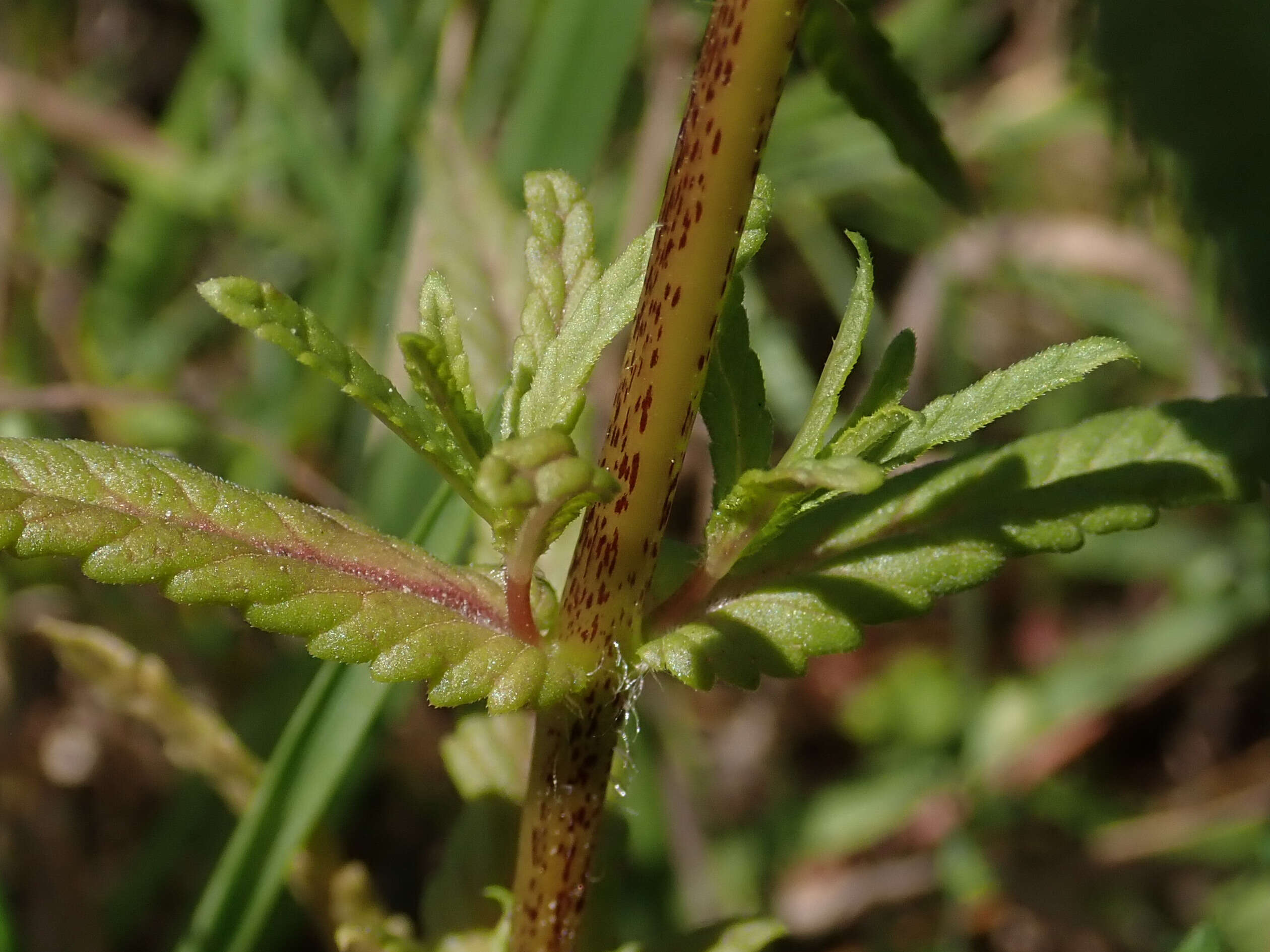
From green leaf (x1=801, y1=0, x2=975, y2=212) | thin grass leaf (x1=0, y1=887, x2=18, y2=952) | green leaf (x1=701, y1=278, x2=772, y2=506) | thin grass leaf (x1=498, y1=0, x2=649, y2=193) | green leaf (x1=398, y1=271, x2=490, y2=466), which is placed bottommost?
thin grass leaf (x1=0, y1=887, x2=18, y2=952)

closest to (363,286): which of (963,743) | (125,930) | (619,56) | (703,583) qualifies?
(619,56)

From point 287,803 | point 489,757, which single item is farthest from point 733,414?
point 287,803

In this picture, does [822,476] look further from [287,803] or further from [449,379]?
[287,803]

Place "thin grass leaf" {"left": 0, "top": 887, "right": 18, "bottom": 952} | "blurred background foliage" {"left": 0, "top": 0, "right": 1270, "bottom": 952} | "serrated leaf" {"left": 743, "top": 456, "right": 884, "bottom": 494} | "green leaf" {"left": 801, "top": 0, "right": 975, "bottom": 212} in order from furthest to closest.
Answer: "blurred background foliage" {"left": 0, "top": 0, "right": 1270, "bottom": 952}, "thin grass leaf" {"left": 0, "top": 887, "right": 18, "bottom": 952}, "green leaf" {"left": 801, "top": 0, "right": 975, "bottom": 212}, "serrated leaf" {"left": 743, "top": 456, "right": 884, "bottom": 494}

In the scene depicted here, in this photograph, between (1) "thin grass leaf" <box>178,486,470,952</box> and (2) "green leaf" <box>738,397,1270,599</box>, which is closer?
(2) "green leaf" <box>738,397,1270,599</box>

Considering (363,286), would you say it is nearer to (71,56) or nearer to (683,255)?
(71,56)

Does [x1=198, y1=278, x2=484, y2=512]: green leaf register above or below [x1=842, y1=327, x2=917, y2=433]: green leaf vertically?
below

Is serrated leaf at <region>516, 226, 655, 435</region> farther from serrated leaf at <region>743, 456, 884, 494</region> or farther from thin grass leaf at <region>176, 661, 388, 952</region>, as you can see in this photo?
thin grass leaf at <region>176, 661, 388, 952</region>

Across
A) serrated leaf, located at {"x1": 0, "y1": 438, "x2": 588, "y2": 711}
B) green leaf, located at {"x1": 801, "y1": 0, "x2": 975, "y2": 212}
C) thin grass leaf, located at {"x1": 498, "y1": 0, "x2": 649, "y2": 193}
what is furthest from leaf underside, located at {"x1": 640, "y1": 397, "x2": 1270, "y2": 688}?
thin grass leaf, located at {"x1": 498, "y1": 0, "x2": 649, "y2": 193}
